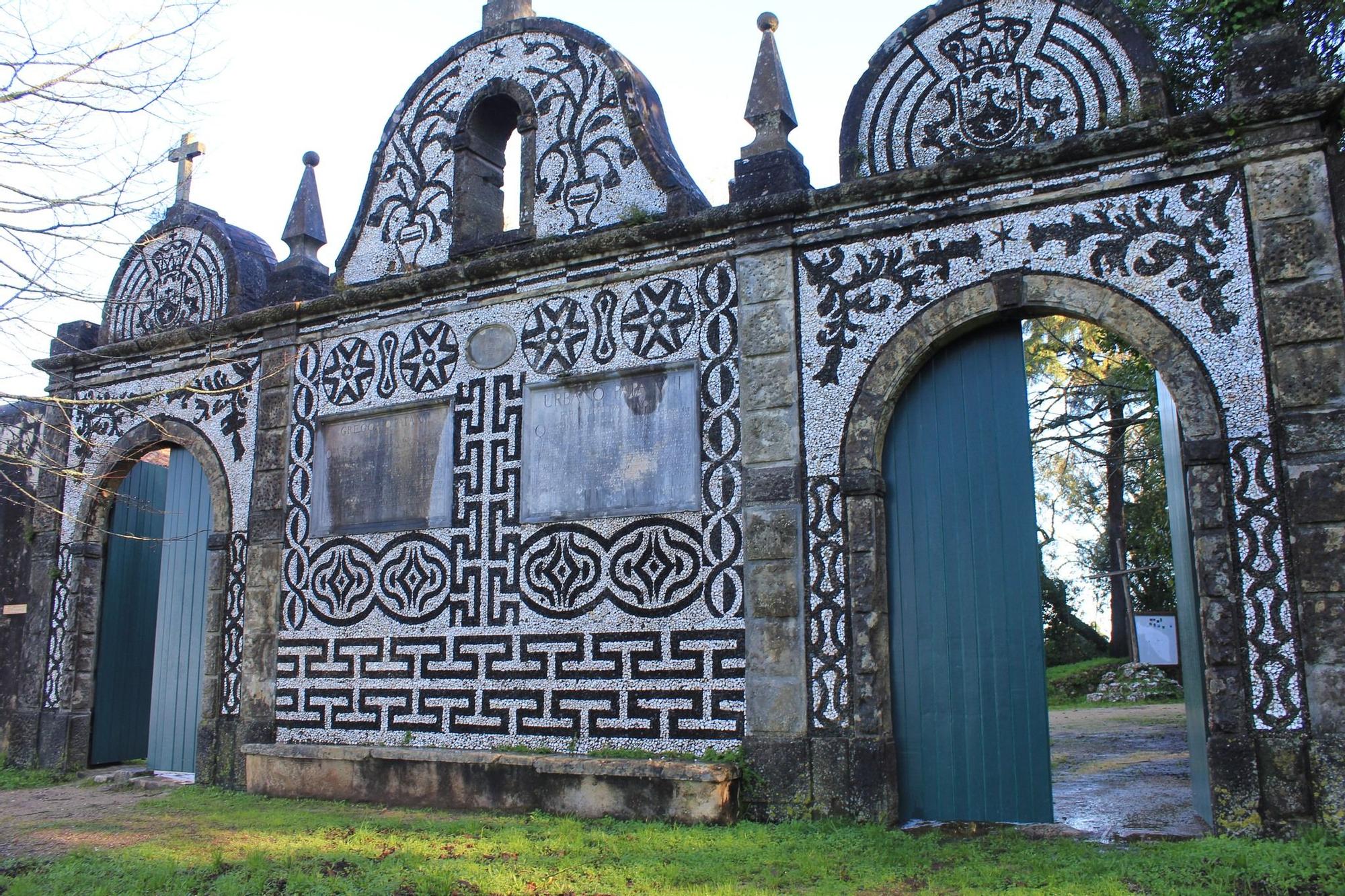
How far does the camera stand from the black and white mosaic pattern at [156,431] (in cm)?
877

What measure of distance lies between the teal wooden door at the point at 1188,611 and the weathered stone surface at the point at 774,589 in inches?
86.6

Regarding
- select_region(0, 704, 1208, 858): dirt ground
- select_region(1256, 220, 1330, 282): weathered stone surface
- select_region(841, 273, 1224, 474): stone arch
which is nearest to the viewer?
select_region(1256, 220, 1330, 282): weathered stone surface

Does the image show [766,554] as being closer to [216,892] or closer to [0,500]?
[216,892]

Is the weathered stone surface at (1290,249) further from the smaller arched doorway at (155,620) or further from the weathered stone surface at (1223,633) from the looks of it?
the smaller arched doorway at (155,620)

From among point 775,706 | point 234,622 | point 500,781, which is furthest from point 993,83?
point 234,622

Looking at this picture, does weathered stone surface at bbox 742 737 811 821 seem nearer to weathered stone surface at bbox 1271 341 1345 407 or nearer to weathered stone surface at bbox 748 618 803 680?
weathered stone surface at bbox 748 618 803 680

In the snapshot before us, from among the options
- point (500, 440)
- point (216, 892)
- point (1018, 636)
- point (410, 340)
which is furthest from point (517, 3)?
point (216, 892)

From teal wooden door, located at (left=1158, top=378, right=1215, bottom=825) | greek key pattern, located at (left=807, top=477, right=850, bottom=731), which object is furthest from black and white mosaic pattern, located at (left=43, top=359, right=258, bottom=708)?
teal wooden door, located at (left=1158, top=378, right=1215, bottom=825)

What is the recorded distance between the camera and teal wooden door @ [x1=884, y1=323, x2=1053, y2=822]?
601 centimetres

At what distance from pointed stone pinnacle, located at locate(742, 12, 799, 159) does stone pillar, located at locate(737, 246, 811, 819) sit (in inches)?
31.6

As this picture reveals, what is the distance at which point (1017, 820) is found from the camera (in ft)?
19.5

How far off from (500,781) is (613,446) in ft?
7.77

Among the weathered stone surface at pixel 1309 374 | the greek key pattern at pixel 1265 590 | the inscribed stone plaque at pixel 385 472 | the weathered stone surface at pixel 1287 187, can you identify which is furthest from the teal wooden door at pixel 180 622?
the weathered stone surface at pixel 1287 187

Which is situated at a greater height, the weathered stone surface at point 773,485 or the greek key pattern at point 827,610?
the weathered stone surface at point 773,485
